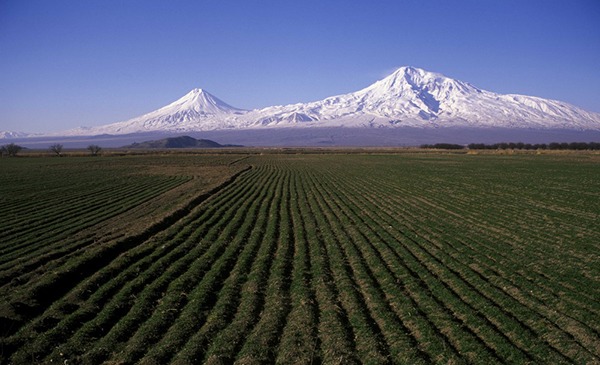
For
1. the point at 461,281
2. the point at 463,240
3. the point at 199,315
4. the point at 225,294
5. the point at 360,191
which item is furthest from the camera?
the point at 360,191

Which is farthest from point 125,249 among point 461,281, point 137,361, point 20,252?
point 461,281

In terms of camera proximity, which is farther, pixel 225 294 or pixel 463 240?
pixel 463 240

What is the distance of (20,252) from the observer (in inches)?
520

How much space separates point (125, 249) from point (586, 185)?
34.2 m

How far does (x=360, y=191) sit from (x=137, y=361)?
2440cm

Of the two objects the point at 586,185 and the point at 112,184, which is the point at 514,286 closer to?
the point at 586,185

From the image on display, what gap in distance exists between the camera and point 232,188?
32.0 meters

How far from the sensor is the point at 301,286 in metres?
9.98

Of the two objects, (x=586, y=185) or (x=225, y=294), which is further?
(x=586, y=185)

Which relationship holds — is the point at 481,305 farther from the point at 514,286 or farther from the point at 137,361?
the point at 137,361

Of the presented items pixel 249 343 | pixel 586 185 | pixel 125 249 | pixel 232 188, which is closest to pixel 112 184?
pixel 232 188

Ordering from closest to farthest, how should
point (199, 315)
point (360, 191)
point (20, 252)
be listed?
point (199, 315), point (20, 252), point (360, 191)

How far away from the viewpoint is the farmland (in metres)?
6.99

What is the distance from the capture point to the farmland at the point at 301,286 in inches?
275
